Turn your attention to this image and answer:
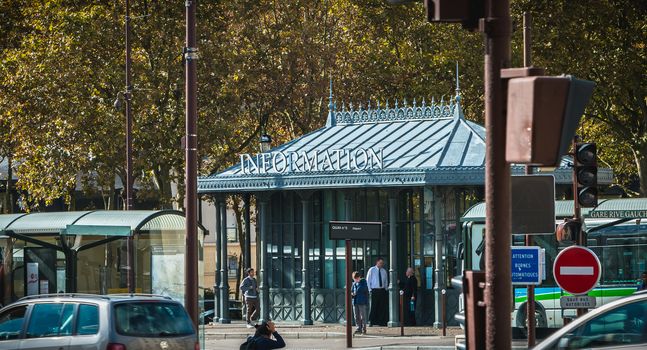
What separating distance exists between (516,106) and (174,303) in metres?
9.75

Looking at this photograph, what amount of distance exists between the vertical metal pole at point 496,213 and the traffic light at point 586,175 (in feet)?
31.1

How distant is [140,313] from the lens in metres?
15.6

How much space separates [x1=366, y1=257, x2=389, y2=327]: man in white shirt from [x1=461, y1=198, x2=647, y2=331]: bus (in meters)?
2.45

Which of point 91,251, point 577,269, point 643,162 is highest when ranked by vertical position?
point 643,162

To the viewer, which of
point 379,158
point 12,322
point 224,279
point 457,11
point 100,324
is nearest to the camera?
point 457,11

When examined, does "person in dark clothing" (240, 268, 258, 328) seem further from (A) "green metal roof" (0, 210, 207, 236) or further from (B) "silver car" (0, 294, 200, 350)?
(B) "silver car" (0, 294, 200, 350)

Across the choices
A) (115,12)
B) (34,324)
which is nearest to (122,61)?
(115,12)

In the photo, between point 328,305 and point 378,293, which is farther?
point 328,305

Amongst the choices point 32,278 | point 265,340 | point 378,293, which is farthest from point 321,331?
point 265,340

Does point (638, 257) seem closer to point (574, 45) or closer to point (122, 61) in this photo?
point (574, 45)

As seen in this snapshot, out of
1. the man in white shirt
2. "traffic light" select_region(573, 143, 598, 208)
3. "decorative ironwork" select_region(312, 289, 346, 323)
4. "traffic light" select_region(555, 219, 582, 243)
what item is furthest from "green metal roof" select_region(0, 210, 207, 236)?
"traffic light" select_region(573, 143, 598, 208)

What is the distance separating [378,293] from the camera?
1260 inches

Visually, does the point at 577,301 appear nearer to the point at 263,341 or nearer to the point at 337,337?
the point at 263,341

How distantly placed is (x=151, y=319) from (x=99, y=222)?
12.7 m
